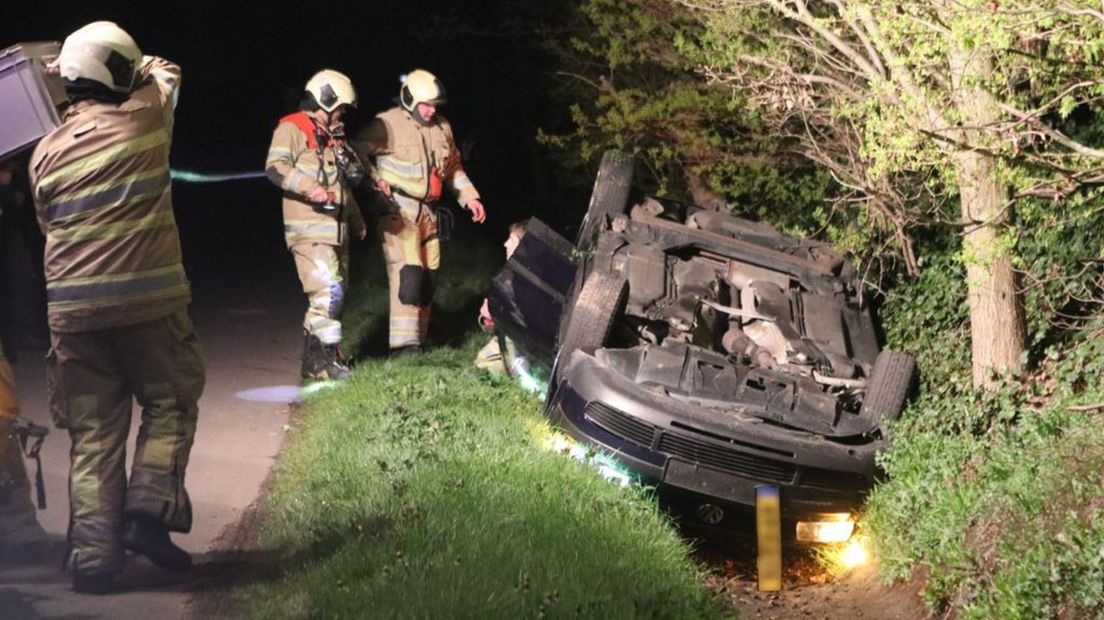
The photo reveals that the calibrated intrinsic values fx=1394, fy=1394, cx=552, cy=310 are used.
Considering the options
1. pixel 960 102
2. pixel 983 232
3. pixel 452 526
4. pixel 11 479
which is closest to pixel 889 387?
pixel 983 232

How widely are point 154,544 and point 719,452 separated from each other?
2834mm

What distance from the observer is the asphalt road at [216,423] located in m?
5.47

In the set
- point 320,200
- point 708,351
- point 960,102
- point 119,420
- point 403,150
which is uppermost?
point 960,102

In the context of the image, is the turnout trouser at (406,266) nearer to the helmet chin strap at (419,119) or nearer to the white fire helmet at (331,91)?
the helmet chin strap at (419,119)

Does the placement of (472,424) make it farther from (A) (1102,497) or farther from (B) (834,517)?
(A) (1102,497)

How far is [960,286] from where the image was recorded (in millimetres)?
8812

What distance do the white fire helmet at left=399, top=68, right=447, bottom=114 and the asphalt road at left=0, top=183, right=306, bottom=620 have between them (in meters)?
2.13

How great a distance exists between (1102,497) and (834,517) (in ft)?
5.03

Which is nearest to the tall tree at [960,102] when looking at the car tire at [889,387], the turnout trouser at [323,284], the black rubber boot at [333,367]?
the car tire at [889,387]

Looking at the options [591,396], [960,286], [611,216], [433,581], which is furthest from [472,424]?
[960,286]

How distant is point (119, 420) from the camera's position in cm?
566

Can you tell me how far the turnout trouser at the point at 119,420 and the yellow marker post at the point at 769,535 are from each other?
2.87m

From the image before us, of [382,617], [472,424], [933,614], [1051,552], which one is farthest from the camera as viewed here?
[472,424]

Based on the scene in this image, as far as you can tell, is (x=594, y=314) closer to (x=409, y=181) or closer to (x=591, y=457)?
(x=591, y=457)
